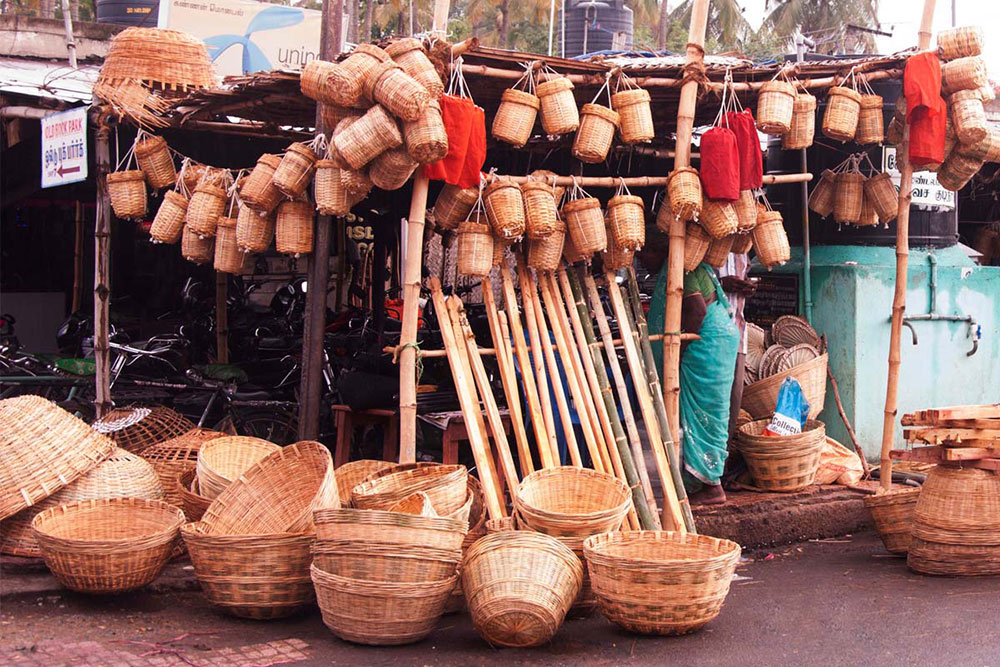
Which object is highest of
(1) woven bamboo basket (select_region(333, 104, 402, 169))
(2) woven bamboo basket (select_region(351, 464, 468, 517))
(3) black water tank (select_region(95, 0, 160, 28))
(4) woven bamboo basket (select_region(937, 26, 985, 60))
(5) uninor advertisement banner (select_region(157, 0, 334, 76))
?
(3) black water tank (select_region(95, 0, 160, 28))

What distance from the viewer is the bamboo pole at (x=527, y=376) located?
20.0 feet

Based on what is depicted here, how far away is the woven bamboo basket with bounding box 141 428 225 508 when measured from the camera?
6426 mm

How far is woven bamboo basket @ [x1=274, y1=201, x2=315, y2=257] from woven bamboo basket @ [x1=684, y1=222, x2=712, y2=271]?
2306mm

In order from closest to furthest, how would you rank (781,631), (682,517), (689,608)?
(689,608) < (781,631) < (682,517)

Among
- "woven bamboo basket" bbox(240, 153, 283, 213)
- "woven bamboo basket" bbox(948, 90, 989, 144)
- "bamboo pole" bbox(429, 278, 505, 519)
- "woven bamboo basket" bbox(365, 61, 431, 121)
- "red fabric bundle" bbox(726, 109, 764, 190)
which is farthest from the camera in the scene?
"woven bamboo basket" bbox(948, 90, 989, 144)

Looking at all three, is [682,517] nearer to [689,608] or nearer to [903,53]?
[689,608]

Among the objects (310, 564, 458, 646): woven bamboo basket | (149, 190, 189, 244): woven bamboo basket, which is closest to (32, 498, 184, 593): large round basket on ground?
(310, 564, 458, 646): woven bamboo basket

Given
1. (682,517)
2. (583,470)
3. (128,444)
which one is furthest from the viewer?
(128,444)

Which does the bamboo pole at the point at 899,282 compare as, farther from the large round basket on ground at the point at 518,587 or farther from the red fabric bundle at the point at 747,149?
the large round basket on ground at the point at 518,587

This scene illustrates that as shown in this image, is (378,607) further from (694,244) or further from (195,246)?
(694,244)

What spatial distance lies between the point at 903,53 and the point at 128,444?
223 inches

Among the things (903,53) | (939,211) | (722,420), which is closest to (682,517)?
(722,420)

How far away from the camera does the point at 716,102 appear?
7.11 meters

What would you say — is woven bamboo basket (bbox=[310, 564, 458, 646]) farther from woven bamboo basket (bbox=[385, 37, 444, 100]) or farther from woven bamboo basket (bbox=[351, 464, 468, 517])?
woven bamboo basket (bbox=[385, 37, 444, 100])
